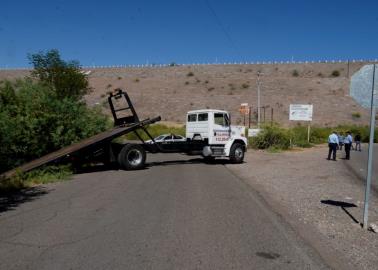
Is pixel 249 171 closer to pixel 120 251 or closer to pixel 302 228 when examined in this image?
pixel 302 228

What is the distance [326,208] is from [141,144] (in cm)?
1232

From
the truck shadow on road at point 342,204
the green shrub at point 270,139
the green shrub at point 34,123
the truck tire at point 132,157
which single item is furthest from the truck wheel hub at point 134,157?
the green shrub at point 270,139

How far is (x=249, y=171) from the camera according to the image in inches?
848

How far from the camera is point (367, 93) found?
9.65 metres

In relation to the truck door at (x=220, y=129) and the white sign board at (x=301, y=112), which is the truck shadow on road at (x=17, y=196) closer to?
the truck door at (x=220, y=129)

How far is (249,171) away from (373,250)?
13.9 meters

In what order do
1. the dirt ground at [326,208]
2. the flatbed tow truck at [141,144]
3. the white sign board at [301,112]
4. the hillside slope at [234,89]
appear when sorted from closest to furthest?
the dirt ground at [326,208] → the flatbed tow truck at [141,144] → the white sign board at [301,112] → the hillside slope at [234,89]

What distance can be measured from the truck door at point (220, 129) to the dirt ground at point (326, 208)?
12.7ft

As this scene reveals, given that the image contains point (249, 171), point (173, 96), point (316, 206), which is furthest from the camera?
point (173, 96)

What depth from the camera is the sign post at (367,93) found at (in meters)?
9.40

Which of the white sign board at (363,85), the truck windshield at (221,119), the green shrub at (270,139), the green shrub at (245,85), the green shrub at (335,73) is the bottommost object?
the green shrub at (270,139)

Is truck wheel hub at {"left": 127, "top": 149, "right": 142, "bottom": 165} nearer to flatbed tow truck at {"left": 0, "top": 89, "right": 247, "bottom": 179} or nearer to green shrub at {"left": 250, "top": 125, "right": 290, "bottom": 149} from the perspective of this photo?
flatbed tow truck at {"left": 0, "top": 89, "right": 247, "bottom": 179}

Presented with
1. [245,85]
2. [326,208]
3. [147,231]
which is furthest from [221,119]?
[245,85]

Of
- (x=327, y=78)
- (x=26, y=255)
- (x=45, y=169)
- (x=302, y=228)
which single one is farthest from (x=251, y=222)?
(x=327, y=78)
